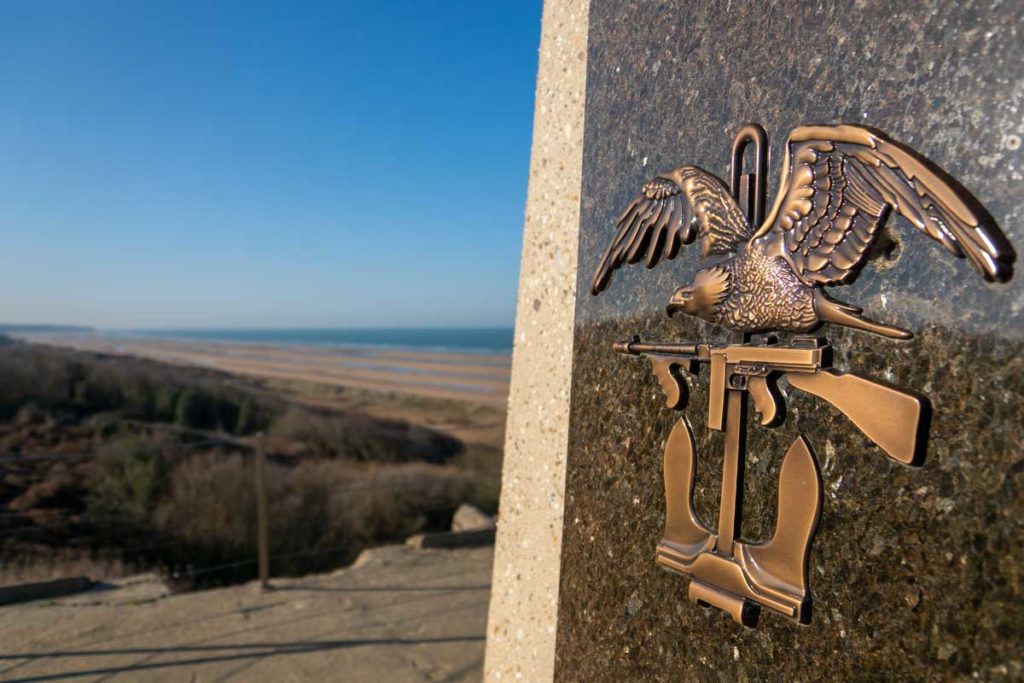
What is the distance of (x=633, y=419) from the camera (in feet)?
5.11

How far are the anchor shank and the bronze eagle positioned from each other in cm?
13

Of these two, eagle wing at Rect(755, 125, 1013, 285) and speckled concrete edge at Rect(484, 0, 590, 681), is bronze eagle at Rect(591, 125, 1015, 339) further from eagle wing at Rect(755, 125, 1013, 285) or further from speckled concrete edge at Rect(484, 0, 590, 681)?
speckled concrete edge at Rect(484, 0, 590, 681)

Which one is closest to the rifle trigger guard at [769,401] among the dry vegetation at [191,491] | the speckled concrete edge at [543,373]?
the speckled concrete edge at [543,373]

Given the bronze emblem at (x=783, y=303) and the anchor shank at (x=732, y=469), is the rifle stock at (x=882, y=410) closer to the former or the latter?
the bronze emblem at (x=783, y=303)

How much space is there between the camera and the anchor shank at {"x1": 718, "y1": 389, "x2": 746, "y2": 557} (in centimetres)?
125

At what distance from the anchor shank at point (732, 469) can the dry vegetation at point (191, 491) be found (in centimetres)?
454

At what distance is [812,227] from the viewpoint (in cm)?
110

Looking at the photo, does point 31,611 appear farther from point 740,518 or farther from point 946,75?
point 946,75

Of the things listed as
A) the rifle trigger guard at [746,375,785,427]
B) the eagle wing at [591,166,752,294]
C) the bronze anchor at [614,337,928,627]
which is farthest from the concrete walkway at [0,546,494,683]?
the rifle trigger guard at [746,375,785,427]

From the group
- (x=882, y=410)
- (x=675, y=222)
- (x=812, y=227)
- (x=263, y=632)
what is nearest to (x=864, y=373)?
(x=882, y=410)

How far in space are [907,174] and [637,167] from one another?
67cm

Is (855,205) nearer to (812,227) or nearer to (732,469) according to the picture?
(812,227)

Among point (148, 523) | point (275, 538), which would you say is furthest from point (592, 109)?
point (148, 523)

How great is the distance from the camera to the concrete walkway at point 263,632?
3.96m
